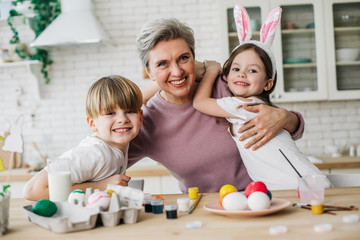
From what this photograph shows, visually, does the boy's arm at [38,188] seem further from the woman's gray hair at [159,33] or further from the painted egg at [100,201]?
the woman's gray hair at [159,33]

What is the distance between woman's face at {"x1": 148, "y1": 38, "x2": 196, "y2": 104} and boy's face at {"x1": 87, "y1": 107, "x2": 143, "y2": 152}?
0.94ft

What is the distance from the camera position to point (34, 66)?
14.4ft

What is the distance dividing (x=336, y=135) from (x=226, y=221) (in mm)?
3528

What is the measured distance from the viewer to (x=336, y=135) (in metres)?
4.48

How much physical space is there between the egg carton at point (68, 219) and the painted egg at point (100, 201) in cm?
2

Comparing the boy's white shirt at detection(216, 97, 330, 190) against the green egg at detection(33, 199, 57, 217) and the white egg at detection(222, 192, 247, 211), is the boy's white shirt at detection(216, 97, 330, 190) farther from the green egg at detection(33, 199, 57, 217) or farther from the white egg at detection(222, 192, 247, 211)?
the green egg at detection(33, 199, 57, 217)

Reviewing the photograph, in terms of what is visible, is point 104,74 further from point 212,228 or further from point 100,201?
point 212,228

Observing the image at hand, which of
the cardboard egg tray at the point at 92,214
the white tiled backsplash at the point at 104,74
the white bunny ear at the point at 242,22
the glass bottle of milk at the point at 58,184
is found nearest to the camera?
the cardboard egg tray at the point at 92,214

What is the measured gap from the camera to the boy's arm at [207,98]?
2127 millimetres

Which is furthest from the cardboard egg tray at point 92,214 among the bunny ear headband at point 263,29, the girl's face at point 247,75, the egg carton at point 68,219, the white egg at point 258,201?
the bunny ear headband at point 263,29

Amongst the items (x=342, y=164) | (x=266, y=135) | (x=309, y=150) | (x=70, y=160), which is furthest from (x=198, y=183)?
(x=309, y=150)

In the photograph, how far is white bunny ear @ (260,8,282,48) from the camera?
2172 millimetres

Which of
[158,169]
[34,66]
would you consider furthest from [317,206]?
[34,66]

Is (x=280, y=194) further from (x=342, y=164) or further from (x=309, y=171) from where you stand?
(x=342, y=164)
